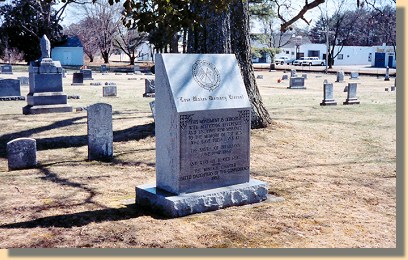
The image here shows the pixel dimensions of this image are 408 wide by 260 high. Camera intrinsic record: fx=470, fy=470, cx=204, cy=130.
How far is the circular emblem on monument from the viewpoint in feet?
19.0

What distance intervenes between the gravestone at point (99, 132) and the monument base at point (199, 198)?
3.09 m

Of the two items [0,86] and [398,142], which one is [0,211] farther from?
[0,86]

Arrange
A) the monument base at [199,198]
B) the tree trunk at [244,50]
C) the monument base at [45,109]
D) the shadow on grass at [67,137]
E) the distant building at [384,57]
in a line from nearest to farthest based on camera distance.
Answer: the monument base at [199,198] → the shadow on grass at [67,137] → the tree trunk at [244,50] → the monument base at [45,109] → the distant building at [384,57]

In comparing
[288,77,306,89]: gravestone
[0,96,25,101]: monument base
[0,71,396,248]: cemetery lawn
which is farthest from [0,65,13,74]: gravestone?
[0,71,396,248]: cemetery lawn

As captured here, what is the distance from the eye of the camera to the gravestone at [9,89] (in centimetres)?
1953

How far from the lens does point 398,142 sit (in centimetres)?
1004

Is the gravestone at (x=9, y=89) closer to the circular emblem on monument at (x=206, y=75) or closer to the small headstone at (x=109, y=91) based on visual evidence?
the small headstone at (x=109, y=91)

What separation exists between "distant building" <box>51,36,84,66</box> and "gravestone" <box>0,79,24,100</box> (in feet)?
157

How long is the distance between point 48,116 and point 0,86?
19.0 ft

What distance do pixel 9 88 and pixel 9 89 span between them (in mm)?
44

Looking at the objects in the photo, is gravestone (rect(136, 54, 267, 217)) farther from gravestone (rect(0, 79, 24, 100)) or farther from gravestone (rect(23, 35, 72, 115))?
gravestone (rect(0, 79, 24, 100))

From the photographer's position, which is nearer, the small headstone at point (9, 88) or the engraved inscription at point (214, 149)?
the engraved inscription at point (214, 149)

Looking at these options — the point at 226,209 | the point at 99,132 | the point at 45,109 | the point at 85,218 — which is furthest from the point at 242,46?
the point at 45,109

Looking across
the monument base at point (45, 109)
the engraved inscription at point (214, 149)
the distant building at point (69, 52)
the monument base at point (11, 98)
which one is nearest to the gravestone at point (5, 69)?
the monument base at point (11, 98)
